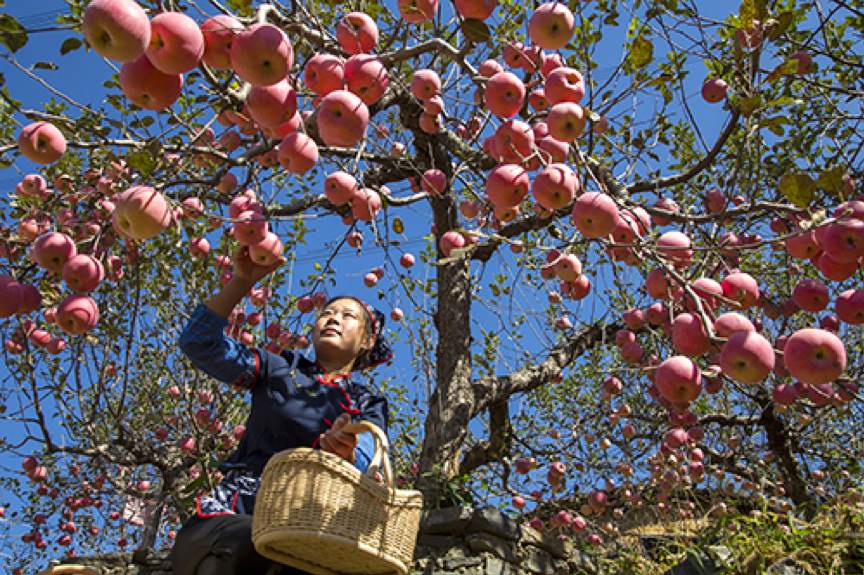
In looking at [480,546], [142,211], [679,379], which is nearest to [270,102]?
[142,211]

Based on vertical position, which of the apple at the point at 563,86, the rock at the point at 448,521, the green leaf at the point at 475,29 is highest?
the apple at the point at 563,86

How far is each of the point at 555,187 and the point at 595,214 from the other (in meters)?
0.13

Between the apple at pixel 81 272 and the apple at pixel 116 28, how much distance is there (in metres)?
1.02

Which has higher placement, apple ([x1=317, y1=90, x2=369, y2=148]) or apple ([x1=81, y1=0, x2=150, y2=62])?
apple ([x1=317, y1=90, x2=369, y2=148])

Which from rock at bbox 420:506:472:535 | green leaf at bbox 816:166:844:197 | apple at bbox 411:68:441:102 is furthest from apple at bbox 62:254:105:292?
green leaf at bbox 816:166:844:197

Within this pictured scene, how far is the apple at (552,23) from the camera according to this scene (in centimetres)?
167

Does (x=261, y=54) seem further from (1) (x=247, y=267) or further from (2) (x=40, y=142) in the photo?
(2) (x=40, y=142)

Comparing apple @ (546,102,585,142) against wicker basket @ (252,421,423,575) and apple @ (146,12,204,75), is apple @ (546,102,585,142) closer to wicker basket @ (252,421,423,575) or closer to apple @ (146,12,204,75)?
apple @ (146,12,204,75)

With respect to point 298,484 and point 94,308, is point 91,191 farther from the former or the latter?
point 298,484

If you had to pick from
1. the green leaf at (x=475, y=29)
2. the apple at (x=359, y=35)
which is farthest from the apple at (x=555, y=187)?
the apple at (x=359, y=35)

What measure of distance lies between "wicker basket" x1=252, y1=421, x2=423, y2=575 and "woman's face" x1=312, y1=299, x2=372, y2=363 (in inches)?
28.4

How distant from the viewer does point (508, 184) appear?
1661 millimetres

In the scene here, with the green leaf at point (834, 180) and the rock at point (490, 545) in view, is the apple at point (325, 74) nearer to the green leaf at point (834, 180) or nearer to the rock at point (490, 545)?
the green leaf at point (834, 180)

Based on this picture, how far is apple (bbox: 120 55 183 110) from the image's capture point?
129cm
